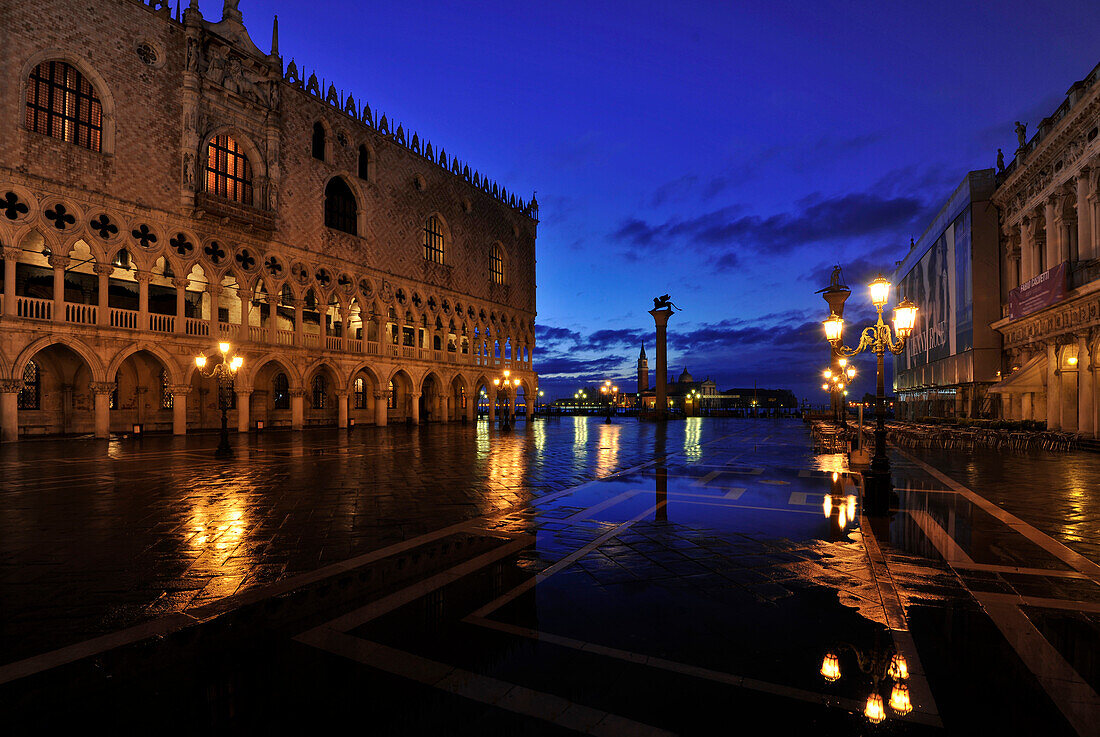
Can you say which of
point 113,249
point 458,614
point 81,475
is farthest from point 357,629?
point 113,249

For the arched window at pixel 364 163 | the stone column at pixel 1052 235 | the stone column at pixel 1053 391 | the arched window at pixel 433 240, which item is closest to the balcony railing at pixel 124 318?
the arched window at pixel 364 163

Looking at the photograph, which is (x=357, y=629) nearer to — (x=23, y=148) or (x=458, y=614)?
(x=458, y=614)

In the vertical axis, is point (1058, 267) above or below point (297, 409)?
above

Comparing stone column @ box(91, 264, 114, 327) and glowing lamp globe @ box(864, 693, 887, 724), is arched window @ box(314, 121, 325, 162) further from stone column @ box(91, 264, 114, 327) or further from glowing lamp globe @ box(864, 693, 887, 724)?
glowing lamp globe @ box(864, 693, 887, 724)

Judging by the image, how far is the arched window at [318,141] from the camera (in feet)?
91.4

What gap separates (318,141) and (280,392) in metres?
13.7

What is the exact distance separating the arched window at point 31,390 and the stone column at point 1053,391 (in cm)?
3798

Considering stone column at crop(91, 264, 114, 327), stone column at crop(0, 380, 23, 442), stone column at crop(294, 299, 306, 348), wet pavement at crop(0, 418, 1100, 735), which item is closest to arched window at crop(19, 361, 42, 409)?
stone column at crop(0, 380, 23, 442)

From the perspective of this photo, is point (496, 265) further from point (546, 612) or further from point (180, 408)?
point (546, 612)

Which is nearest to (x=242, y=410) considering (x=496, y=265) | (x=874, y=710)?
(x=496, y=265)

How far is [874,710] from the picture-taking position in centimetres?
263

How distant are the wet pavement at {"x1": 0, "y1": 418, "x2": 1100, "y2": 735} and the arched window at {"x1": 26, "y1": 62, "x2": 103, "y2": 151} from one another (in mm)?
17754

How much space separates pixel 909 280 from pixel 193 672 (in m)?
53.1

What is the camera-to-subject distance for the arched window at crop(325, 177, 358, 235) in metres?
29.2
